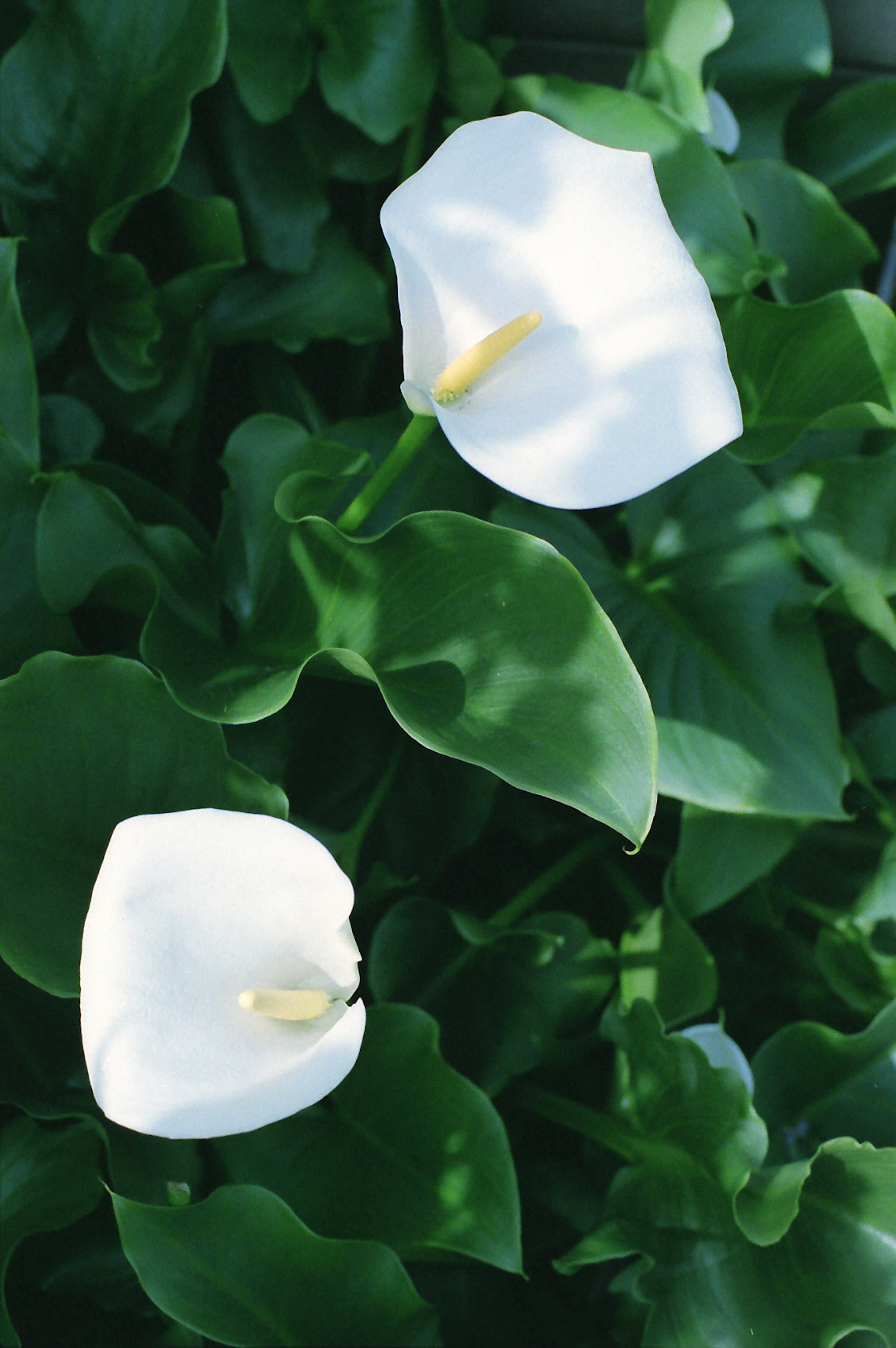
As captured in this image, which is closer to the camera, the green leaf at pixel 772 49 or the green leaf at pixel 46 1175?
the green leaf at pixel 46 1175

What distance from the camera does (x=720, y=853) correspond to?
3.11 feet

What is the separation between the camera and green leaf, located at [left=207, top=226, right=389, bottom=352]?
1.01 m

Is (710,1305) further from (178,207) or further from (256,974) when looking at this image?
(178,207)

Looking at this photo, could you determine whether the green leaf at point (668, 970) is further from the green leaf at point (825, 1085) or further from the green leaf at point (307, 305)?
the green leaf at point (307, 305)

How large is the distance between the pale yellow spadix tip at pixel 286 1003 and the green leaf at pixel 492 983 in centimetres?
35

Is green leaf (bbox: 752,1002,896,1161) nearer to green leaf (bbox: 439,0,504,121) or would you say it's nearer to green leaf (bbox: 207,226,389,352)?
green leaf (bbox: 207,226,389,352)

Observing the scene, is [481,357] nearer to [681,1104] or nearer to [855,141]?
[681,1104]

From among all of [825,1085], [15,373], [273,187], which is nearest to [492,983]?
[825,1085]

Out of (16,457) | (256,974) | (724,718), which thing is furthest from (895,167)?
(256,974)

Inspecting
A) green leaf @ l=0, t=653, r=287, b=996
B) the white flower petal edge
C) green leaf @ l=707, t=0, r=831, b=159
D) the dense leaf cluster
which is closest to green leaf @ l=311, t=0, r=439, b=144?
the dense leaf cluster

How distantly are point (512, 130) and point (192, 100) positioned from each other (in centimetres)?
48

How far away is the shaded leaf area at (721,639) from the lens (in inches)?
34.0

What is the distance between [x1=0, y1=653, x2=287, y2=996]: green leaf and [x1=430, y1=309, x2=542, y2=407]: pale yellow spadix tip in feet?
0.80

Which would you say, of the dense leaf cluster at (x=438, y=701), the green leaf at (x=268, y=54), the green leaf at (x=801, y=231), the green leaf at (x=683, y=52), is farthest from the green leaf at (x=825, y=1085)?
the green leaf at (x=268, y=54)
